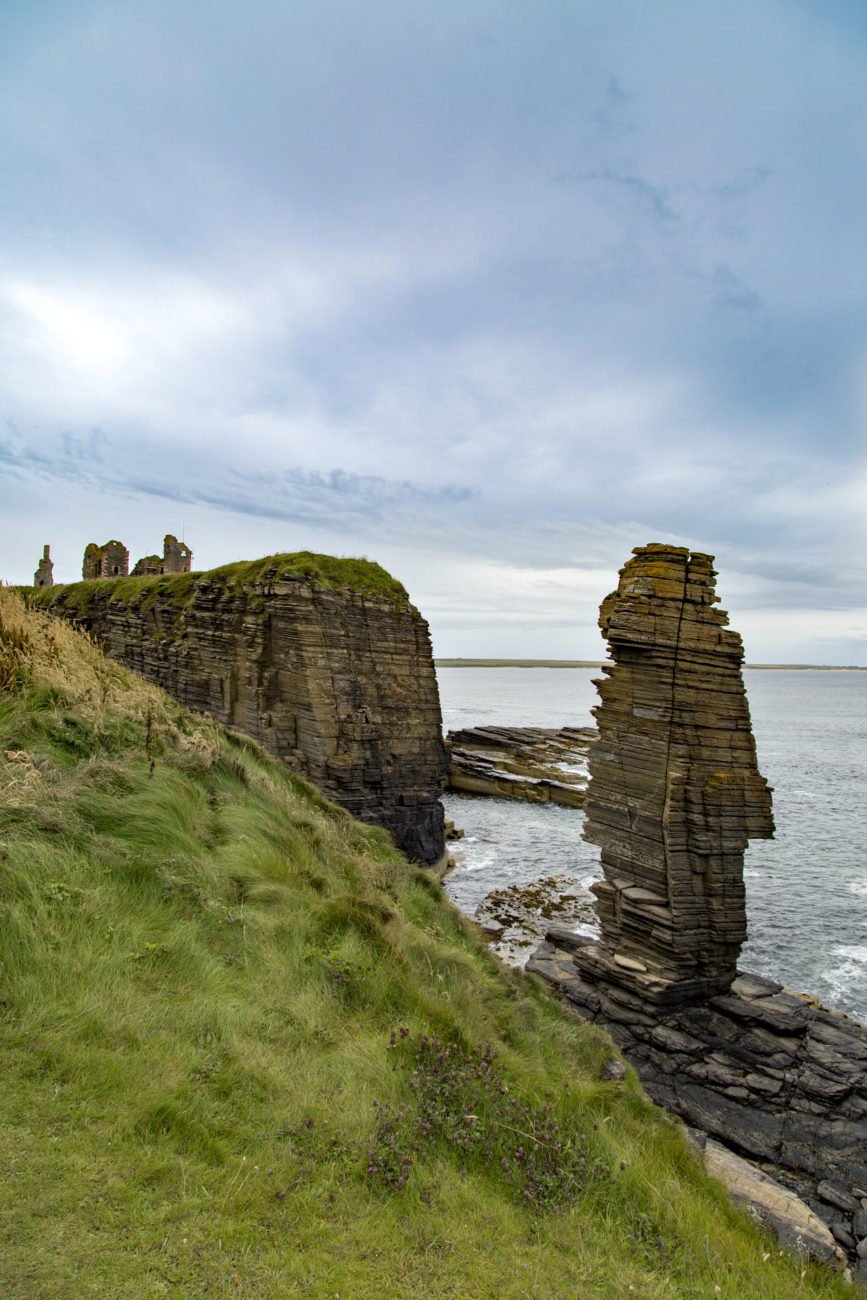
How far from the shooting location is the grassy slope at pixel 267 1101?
3.35m

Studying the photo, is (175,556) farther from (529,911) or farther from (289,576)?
(529,911)

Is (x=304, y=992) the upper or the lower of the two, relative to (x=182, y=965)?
lower

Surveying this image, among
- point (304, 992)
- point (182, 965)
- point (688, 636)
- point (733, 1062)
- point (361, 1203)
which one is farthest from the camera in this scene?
point (688, 636)

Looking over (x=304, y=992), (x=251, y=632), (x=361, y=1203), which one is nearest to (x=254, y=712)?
(x=251, y=632)

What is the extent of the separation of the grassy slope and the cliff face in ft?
53.1

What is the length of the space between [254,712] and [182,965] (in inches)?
804

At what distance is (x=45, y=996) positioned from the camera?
4.40 meters

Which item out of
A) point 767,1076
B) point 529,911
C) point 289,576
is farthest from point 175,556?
point 767,1076

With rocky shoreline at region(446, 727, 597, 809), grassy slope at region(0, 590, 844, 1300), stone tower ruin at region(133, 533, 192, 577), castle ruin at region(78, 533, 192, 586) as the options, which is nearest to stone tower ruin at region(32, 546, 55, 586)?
castle ruin at region(78, 533, 192, 586)

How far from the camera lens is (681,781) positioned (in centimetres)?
1356

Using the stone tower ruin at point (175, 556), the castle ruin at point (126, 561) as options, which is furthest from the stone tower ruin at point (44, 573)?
the stone tower ruin at point (175, 556)

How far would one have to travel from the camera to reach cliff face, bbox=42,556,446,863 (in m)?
24.4

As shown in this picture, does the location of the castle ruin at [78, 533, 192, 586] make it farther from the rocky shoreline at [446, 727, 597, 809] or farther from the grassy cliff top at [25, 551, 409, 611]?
the rocky shoreline at [446, 727, 597, 809]

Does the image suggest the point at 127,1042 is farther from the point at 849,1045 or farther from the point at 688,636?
the point at 849,1045
